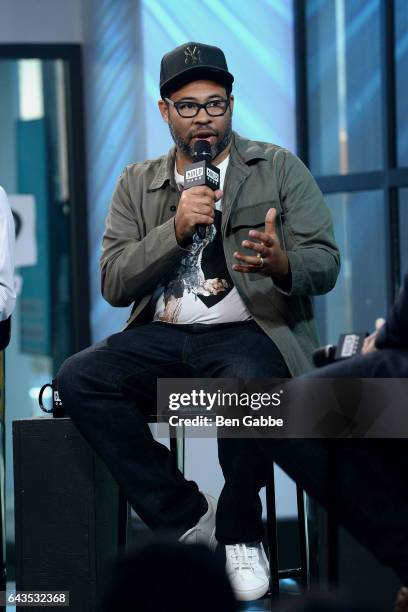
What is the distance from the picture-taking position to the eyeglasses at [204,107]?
3307mm

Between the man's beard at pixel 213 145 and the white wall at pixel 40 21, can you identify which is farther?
the white wall at pixel 40 21

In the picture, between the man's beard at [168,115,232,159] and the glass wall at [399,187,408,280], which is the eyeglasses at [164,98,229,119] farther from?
the glass wall at [399,187,408,280]

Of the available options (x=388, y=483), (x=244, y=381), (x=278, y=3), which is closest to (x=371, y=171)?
(x=278, y=3)

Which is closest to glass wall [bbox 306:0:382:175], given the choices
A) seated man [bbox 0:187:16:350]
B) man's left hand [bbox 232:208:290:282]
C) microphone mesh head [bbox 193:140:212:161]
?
microphone mesh head [bbox 193:140:212:161]

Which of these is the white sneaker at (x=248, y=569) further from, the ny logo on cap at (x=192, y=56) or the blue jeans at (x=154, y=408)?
the ny logo on cap at (x=192, y=56)

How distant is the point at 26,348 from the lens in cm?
595

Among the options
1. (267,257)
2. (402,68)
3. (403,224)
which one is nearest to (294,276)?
(267,257)

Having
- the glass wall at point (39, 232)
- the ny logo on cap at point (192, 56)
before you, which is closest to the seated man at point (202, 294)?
the ny logo on cap at point (192, 56)

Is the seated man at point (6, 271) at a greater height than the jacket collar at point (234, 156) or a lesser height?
lesser

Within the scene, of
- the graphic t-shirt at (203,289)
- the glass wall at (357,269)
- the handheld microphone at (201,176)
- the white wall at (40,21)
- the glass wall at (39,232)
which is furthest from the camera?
the glass wall at (39,232)

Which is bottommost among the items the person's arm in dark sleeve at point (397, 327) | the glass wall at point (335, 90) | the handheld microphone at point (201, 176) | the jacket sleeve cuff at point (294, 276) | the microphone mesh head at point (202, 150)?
the person's arm in dark sleeve at point (397, 327)

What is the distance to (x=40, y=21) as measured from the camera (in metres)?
5.71

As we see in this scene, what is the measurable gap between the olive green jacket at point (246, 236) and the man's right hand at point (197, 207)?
99 millimetres

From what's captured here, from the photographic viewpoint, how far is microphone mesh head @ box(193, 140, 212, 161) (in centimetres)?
323
